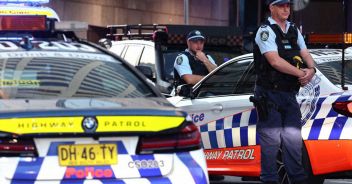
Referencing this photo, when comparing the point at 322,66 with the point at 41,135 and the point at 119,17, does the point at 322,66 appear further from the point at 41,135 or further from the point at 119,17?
the point at 119,17

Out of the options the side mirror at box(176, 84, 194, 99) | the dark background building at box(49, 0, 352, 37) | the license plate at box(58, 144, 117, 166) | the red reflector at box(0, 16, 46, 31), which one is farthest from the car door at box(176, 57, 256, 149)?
the dark background building at box(49, 0, 352, 37)

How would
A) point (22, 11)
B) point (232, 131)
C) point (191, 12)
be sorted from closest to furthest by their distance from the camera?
point (232, 131)
point (22, 11)
point (191, 12)

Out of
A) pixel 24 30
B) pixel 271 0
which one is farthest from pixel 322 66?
pixel 24 30

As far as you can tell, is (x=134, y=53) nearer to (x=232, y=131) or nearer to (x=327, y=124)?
(x=232, y=131)

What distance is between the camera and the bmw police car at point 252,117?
22.6 feet

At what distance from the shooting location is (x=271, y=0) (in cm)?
701

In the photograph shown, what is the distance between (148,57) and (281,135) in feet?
14.4

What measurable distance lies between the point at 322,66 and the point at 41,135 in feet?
11.7

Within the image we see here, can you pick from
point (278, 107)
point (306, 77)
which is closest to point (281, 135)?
point (278, 107)

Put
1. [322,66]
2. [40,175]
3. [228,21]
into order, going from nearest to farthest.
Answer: [40,175] → [322,66] → [228,21]

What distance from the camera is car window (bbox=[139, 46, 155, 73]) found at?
1091 centimetres

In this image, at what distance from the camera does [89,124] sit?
456 centimetres

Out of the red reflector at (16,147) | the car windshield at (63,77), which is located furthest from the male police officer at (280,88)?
the red reflector at (16,147)

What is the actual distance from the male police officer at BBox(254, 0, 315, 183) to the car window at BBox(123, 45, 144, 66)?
4.48 metres
